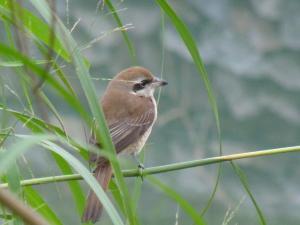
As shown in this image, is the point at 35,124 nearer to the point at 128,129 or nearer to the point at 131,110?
the point at 128,129

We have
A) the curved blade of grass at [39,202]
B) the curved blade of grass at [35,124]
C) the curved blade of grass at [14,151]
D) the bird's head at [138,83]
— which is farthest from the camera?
the bird's head at [138,83]

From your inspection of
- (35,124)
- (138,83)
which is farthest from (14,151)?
(138,83)

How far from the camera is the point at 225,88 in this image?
950 cm

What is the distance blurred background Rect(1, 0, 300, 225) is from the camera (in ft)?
28.5

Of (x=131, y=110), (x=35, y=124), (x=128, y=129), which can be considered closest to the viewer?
(x=35, y=124)

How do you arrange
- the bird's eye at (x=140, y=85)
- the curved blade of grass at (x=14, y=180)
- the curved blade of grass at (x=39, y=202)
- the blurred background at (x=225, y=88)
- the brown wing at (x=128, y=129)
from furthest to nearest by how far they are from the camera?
the blurred background at (x=225, y=88), the bird's eye at (x=140, y=85), the brown wing at (x=128, y=129), the curved blade of grass at (x=39, y=202), the curved blade of grass at (x=14, y=180)

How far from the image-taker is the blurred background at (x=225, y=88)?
28.5ft

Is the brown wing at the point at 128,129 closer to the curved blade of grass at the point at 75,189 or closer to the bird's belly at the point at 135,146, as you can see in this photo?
the bird's belly at the point at 135,146

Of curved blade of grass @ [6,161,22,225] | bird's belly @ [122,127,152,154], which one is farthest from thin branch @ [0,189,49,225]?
bird's belly @ [122,127,152,154]

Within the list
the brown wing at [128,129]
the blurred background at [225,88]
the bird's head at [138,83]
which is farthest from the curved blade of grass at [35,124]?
the blurred background at [225,88]

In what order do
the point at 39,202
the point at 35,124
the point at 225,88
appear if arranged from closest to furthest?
the point at 35,124
the point at 39,202
the point at 225,88

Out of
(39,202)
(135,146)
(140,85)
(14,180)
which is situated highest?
(14,180)

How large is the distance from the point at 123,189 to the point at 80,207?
57 cm

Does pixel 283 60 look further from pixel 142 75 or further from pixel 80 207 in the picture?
pixel 80 207
